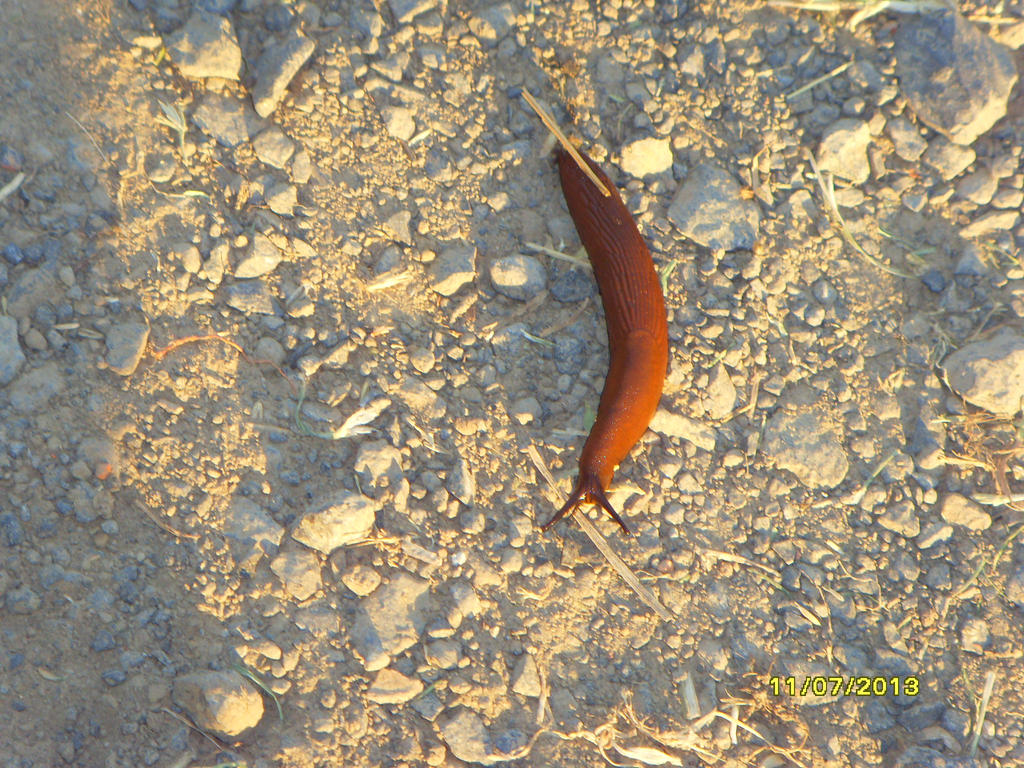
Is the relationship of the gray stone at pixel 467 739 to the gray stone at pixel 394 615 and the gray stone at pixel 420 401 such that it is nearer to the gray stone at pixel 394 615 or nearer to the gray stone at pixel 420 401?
the gray stone at pixel 394 615

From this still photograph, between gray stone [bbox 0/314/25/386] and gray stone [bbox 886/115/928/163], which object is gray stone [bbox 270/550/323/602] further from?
gray stone [bbox 886/115/928/163]

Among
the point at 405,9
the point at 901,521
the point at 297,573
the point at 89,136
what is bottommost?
the point at 901,521

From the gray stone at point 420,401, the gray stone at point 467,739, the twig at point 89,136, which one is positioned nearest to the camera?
the gray stone at point 467,739

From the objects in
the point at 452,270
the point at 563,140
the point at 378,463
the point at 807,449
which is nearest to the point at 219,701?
the point at 378,463

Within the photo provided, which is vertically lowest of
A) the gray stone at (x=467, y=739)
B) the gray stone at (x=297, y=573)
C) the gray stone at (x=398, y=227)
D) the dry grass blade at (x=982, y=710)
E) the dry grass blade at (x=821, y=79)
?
the dry grass blade at (x=982, y=710)

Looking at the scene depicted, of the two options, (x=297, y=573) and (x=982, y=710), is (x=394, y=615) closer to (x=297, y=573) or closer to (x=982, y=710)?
(x=297, y=573)

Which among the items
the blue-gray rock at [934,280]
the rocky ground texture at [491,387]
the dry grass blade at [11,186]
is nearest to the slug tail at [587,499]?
the rocky ground texture at [491,387]

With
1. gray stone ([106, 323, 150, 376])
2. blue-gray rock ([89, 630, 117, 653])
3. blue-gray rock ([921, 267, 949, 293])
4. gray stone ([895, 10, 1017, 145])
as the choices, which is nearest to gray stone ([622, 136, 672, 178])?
gray stone ([895, 10, 1017, 145])

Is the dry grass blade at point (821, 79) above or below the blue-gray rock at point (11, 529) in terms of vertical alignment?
above
